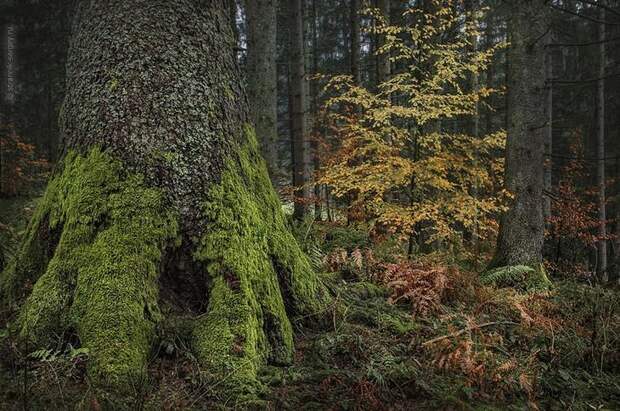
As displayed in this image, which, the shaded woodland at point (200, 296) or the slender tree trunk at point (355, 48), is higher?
the slender tree trunk at point (355, 48)

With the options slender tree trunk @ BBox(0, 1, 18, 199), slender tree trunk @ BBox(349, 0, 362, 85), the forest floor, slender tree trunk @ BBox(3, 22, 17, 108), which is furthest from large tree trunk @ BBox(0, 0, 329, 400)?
slender tree trunk @ BBox(3, 22, 17, 108)

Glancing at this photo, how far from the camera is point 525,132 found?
768 centimetres

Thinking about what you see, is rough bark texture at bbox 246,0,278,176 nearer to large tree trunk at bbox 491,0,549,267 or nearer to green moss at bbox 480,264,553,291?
large tree trunk at bbox 491,0,549,267

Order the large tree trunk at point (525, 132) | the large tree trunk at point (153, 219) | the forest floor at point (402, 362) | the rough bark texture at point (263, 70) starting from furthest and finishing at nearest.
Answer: the rough bark texture at point (263, 70) → the large tree trunk at point (525, 132) → the large tree trunk at point (153, 219) → the forest floor at point (402, 362)

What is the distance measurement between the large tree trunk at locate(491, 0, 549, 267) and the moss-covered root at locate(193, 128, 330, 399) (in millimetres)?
4946

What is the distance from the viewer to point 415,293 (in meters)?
4.93

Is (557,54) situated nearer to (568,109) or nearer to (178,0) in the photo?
(568,109)

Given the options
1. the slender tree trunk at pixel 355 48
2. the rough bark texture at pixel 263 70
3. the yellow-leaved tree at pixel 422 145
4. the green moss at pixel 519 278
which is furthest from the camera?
the slender tree trunk at pixel 355 48

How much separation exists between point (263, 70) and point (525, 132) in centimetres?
576

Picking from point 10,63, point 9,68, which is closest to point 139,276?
point 9,68

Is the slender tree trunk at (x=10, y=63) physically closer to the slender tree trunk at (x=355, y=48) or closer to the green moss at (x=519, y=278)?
the slender tree trunk at (x=355, y=48)

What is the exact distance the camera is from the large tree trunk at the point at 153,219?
302cm

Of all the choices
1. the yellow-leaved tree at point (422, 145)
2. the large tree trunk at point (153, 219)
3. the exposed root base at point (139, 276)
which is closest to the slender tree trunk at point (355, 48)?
the yellow-leaved tree at point (422, 145)

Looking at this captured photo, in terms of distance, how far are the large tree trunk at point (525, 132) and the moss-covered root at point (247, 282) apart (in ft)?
16.2
